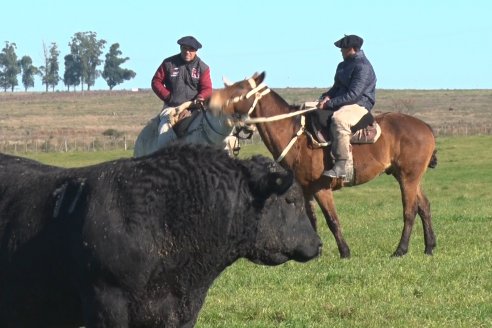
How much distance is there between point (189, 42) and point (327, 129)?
2.34 m

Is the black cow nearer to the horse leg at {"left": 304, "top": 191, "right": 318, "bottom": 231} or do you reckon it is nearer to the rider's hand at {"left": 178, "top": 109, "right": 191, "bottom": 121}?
the horse leg at {"left": 304, "top": 191, "right": 318, "bottom": 231}

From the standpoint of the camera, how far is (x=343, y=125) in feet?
51.4

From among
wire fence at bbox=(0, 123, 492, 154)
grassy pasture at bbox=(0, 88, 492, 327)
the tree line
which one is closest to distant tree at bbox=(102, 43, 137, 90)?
the tree line

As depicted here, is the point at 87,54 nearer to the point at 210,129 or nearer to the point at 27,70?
the point at 27,70

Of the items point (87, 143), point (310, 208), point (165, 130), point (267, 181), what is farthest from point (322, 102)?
point (87, 143)

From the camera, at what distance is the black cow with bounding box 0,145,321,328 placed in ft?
21.0

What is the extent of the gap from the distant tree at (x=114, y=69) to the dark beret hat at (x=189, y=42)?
165 meters

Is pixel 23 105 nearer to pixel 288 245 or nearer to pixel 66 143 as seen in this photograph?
pixel 66 143

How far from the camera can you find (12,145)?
2571 inches

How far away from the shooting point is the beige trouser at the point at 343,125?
15.7 m

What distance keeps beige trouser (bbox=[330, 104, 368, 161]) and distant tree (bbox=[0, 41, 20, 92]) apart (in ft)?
585

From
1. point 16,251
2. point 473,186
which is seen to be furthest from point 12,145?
point 16,251

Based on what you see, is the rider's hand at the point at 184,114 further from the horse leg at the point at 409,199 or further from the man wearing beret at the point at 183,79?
the horse leg at the point at 409,199

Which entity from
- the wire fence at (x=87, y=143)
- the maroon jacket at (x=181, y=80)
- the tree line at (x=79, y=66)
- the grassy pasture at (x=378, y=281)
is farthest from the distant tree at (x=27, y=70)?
the maroon jacket at (x=181, y=80)
